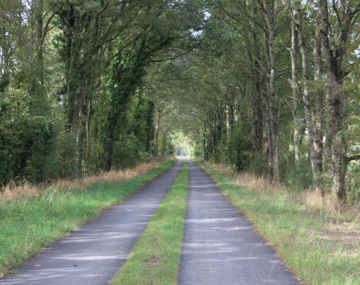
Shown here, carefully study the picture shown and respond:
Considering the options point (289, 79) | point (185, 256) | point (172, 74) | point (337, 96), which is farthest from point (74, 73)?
point (185, 256)

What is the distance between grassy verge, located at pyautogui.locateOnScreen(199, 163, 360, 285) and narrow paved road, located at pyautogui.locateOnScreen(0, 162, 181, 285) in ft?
9.78

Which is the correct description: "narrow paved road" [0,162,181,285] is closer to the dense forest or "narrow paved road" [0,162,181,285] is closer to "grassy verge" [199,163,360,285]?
"grassy verge" [199,163,360,285]

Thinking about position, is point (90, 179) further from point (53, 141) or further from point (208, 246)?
point (208, 246)

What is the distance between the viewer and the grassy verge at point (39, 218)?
8084 mm

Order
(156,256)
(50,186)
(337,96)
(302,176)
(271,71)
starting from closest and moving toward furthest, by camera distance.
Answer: (156,256)
(337,96)
(50,186)
(302,176)
(271,71)

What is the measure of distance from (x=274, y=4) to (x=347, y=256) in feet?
51.7

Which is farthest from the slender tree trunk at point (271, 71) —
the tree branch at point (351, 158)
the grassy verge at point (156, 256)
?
the grassy verge at point (156, 256)

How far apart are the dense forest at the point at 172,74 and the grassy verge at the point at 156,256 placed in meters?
5.76

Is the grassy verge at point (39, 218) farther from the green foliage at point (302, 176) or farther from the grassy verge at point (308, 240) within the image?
the green foliage at point (302, 176)

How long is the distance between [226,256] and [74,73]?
1688cm

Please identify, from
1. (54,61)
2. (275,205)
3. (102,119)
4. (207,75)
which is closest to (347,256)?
(275,205)

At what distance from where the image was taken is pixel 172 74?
3331 cm

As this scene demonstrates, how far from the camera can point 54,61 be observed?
77.3 feet

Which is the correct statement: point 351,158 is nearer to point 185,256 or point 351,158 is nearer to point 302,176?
point 185,256
